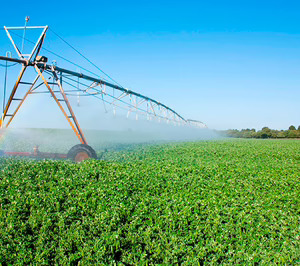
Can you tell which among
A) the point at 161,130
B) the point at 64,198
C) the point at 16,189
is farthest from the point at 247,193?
the point at 161,130

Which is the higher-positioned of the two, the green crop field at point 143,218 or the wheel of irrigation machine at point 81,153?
the wheel of irrigation machine at point 81,153

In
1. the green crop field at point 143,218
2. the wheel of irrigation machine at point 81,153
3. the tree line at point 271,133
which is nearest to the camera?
the green crop field at point 143,218

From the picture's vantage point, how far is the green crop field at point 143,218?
188 inches

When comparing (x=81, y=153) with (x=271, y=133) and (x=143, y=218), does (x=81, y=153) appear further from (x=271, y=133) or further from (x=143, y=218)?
(x=271, y=133)

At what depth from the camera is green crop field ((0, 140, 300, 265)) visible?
4.77 metres

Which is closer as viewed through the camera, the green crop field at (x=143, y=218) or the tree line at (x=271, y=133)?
the green crop field at (x=143, y=218)

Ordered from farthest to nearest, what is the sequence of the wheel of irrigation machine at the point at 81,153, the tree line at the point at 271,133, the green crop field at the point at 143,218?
1. the tree line at the point at 271,133
2. the wheel of irrigation machine at the point at 81,153
3. the green crop field at the point at 143,218

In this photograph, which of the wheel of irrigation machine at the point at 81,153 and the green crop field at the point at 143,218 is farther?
the wheel of irrigation machine at the point at 81,153

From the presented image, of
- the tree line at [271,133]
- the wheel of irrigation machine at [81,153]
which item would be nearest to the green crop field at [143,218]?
the wheel of irrigation machine at [81,153]

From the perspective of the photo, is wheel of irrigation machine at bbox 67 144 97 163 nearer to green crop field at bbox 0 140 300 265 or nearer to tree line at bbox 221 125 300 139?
green crop field at bbox 0 140 300 265

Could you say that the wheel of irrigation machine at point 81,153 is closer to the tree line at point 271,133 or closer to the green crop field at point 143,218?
the green crop field at point 143,218

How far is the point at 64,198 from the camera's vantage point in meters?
6.73

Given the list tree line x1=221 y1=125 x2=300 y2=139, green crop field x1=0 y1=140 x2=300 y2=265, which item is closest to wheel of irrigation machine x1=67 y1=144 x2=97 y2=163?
green crop field x1=0 y1=140 x2=300 y2=265

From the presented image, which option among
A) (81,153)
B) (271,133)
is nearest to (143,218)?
(81,153)
